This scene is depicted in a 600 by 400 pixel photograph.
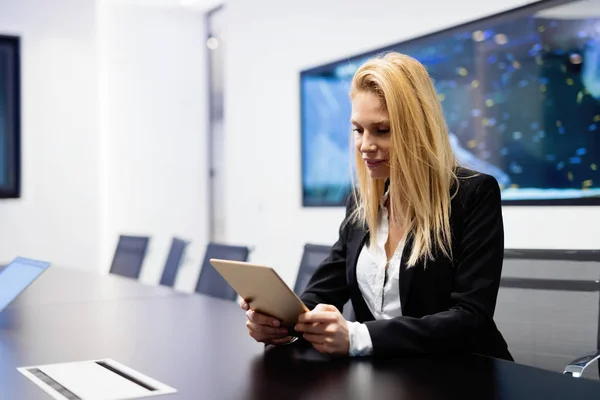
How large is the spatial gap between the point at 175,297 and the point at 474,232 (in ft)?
5.04

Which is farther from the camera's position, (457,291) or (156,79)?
(156,79)

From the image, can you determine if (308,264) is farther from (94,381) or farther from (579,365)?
(94,381)

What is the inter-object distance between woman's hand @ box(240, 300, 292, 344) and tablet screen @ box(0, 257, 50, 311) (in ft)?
3.09

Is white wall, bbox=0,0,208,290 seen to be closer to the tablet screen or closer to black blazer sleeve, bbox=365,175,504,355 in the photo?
the tablet screen

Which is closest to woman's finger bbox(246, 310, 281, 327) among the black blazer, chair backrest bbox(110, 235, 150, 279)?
the black blazer

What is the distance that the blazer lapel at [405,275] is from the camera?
180 cm

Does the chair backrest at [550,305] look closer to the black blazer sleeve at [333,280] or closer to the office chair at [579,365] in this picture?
the office chair at [579,365]

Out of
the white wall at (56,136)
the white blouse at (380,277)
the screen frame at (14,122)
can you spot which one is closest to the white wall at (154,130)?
the white wall at (56,136)

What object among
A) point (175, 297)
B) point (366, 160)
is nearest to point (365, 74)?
point (366, 160)

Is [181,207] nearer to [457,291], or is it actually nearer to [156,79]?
[156,79]

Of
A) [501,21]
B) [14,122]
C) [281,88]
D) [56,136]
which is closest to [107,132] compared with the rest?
[56,136]

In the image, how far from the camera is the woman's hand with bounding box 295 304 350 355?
1.60 metres

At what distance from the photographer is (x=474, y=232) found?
175cm

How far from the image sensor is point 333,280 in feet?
6.75
